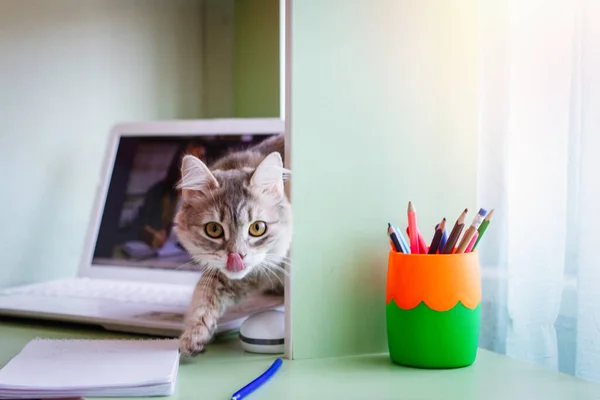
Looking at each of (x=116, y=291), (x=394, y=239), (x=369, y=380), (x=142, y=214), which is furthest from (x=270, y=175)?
(x=142, y=214)

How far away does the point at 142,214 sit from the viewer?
143 cm

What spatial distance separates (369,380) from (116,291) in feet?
2.14

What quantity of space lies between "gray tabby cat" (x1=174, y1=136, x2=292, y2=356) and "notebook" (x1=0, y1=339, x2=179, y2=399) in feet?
0.23

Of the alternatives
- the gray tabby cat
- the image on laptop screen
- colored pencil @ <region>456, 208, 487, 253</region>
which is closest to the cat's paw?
the gray tabby cat

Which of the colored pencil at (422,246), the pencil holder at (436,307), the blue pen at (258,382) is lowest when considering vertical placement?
the blue pen at (258,382)

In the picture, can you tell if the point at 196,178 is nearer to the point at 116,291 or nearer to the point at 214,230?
the point at 214,230

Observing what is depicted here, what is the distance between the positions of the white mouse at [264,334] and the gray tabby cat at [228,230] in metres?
0.05

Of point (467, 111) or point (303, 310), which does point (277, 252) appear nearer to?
point (303, 310)

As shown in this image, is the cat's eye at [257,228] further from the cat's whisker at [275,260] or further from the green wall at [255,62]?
the green wall at [255,62]

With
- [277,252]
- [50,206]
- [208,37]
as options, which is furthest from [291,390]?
[208,37]

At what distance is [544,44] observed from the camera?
89 cm

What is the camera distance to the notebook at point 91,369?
0.68 meters

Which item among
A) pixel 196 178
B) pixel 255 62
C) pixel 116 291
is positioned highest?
pixel 255 62

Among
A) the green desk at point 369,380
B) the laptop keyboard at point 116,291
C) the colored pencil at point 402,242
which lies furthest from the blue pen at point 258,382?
the laptop keyboard at point 116,291
